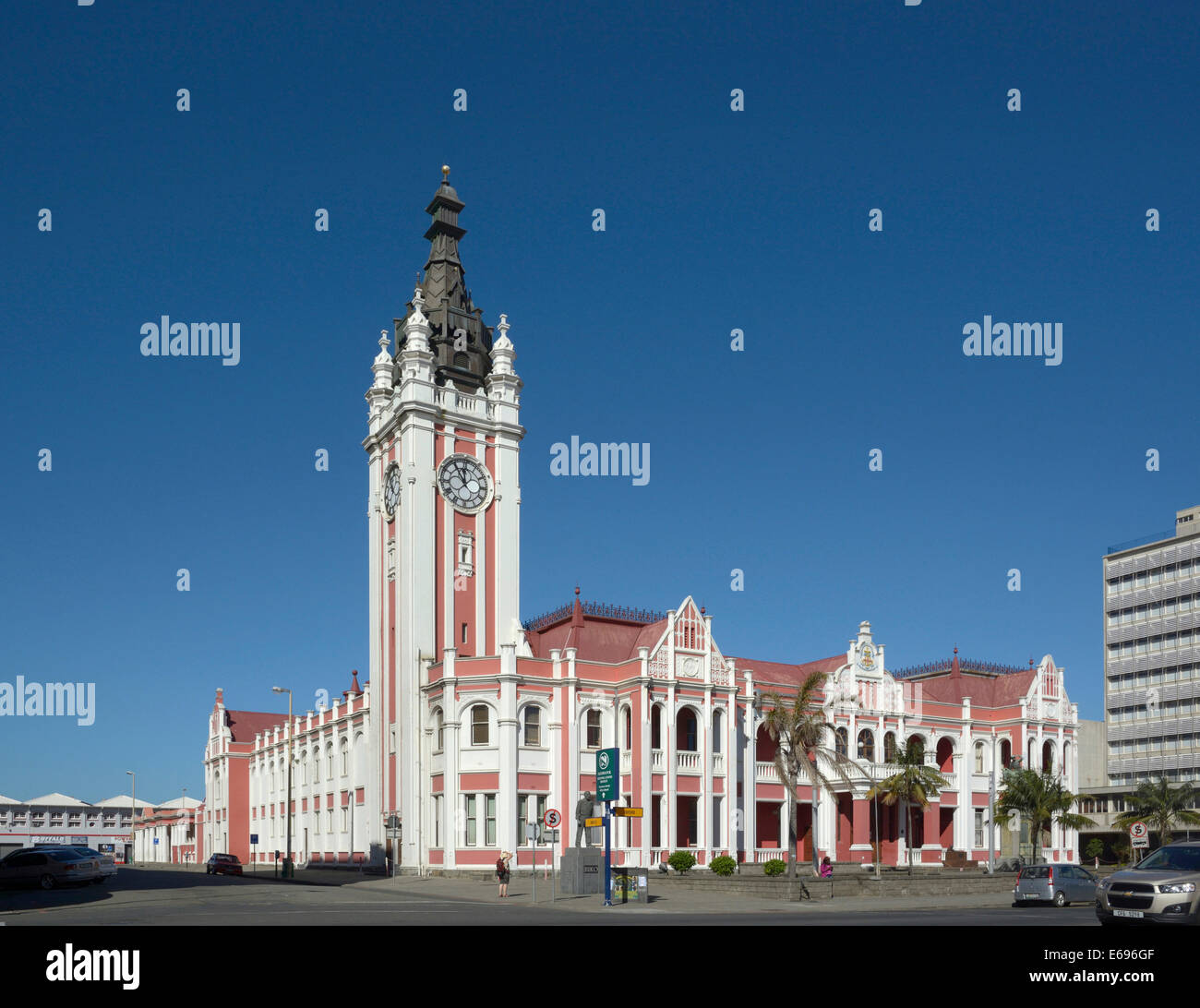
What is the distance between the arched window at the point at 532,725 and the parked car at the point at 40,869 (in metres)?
20.0

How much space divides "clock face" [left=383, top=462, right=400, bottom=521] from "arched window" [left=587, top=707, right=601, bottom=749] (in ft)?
49.1

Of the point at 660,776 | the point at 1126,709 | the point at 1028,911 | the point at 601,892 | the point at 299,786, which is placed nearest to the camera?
the point at 1028,911

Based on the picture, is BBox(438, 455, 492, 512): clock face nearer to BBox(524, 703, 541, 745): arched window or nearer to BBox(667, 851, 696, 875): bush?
BBox(524, 703, 541, 745): arched window

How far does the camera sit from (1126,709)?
108m

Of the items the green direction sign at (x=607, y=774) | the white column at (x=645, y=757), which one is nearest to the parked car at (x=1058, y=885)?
the green direction sign at (x=607, y=774)

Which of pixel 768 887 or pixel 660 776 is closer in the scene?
pixel 768 887

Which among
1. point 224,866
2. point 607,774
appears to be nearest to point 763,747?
point 607,774

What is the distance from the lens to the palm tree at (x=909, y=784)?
5666cm

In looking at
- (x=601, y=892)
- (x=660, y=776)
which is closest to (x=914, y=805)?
(x=660, y=776)

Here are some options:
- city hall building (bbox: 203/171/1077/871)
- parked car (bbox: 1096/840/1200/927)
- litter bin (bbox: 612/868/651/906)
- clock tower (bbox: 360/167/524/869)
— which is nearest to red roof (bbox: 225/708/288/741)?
city hall building (bbox: 203/171/1077/871)

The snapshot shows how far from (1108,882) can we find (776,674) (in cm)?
4362

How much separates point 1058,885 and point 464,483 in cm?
3640
